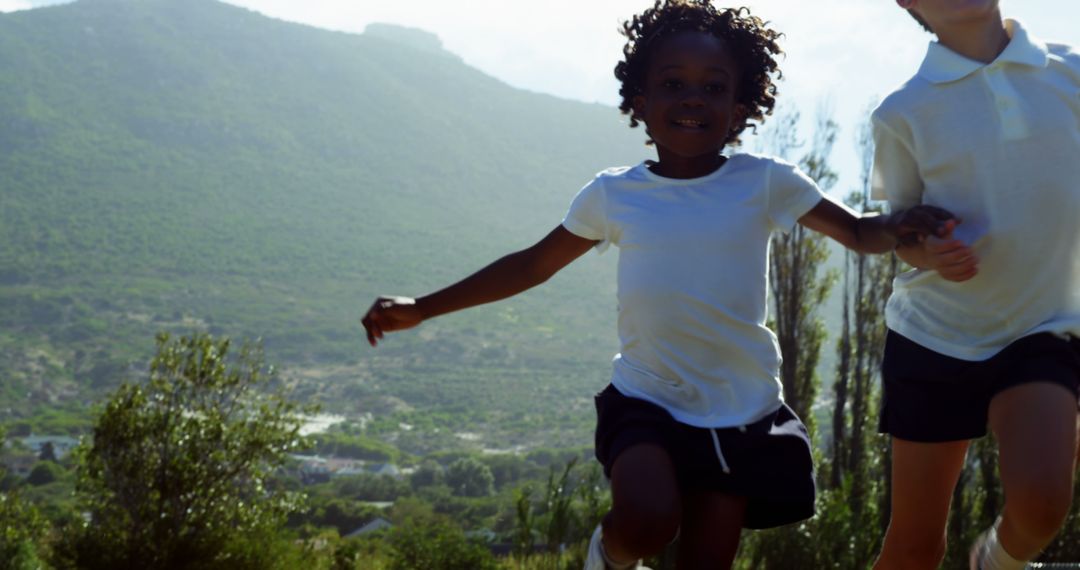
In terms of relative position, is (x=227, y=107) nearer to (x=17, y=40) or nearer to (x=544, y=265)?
(x=17, y=40)

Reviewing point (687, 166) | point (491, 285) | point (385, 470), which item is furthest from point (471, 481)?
point (687, 166)

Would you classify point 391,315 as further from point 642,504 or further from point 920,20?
point 920,20

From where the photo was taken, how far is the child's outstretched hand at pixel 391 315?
3.29 metres

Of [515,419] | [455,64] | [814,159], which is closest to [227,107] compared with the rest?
[455,64]

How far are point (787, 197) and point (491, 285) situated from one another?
812 mm

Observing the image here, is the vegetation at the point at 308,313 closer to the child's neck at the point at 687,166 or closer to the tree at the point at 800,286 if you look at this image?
the tree at the point at 800,286

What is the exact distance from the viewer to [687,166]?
3.19 metres

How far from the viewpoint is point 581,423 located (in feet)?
243

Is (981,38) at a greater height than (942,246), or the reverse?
(981,38)

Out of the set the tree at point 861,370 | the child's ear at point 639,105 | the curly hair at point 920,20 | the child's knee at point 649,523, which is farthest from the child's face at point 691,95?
the tree at point 861,370

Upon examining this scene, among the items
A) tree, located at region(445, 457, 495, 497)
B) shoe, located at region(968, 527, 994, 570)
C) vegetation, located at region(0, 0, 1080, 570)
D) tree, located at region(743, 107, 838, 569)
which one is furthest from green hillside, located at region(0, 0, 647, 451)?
shoe, located at region(968, 527, 994, 570)

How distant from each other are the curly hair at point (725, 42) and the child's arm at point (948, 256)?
62 cm

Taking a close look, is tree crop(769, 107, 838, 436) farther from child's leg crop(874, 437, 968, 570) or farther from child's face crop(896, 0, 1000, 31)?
child's face crop(896, 0, 1000, 31)

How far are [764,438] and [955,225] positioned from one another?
0.66 m
